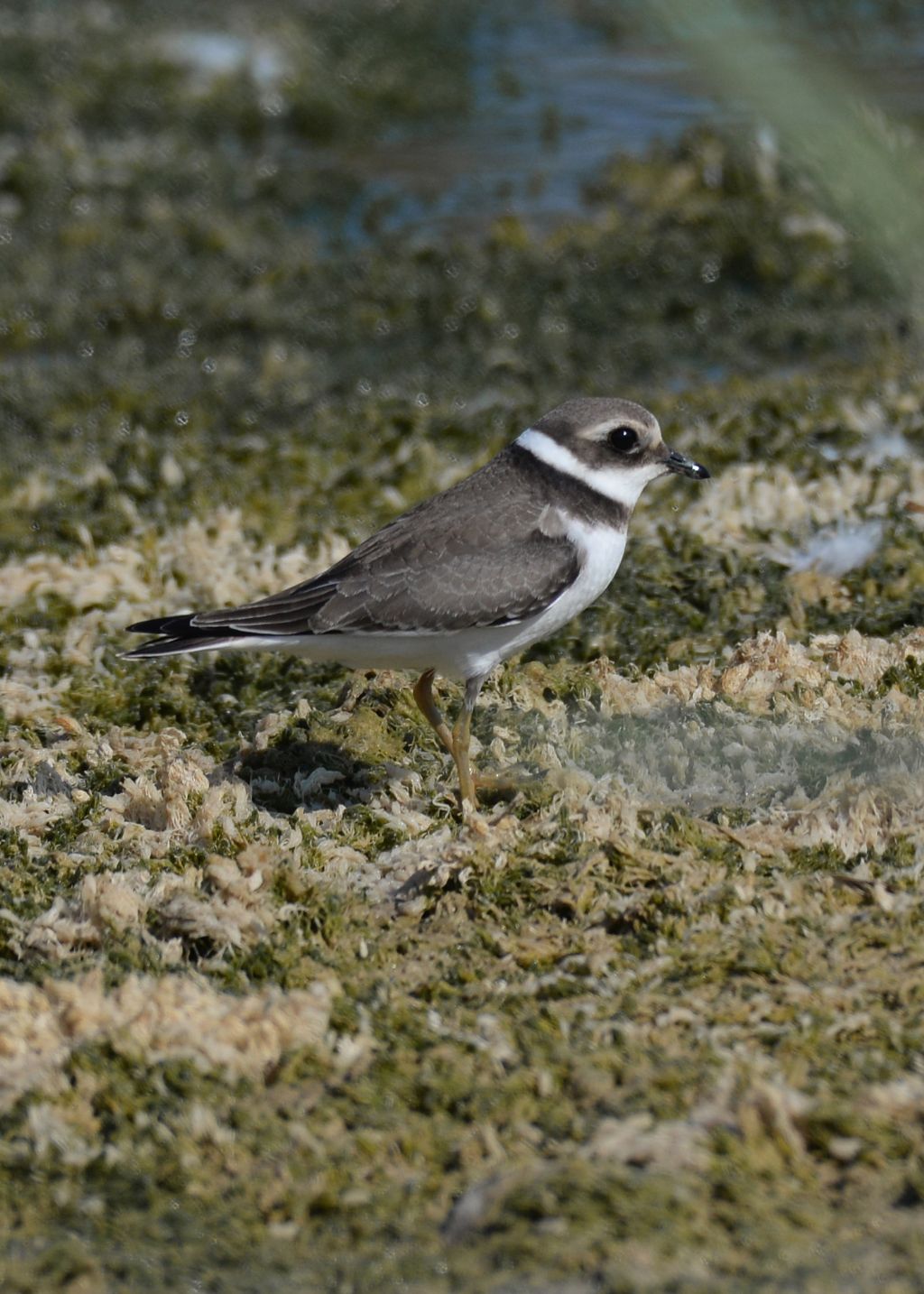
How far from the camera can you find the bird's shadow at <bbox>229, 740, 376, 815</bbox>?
5949 mm

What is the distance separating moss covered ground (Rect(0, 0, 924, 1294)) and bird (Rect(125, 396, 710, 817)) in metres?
0.46

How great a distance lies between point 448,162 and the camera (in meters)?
16.3

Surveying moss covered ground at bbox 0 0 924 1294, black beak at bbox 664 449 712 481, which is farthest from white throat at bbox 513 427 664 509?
moss covered ground at bbox 0 0 924 1294

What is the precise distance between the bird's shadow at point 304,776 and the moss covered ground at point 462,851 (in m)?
0.02

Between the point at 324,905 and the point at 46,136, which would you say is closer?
the point at 324,905

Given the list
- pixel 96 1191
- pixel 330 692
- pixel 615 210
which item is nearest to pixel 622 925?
pixel 96 1191

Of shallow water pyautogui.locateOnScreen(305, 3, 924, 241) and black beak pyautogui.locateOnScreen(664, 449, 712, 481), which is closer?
black beak pyautogui.locateOnScreen(664, 449, 712, 481)

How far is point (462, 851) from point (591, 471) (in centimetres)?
188

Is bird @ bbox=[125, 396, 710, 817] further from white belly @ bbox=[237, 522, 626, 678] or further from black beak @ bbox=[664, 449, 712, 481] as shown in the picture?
Answer: black beak @ bbox=[664, 449, 712, 481]

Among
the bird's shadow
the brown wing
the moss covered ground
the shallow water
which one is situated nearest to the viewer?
the moss covered ground

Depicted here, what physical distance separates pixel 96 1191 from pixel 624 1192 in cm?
133

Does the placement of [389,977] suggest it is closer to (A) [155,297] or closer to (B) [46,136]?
(A) [155,297]

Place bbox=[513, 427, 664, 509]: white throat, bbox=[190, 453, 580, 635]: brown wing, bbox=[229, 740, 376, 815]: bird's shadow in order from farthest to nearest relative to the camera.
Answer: bbox=[513, 427, 664, 509]: white throat < bbox=[229, 740, 376, 815]: bird's shadow < bbox=[190, 453, 580, 635]: brown wing

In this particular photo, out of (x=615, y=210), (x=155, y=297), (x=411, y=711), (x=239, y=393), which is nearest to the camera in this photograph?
(x=411, y=711)
